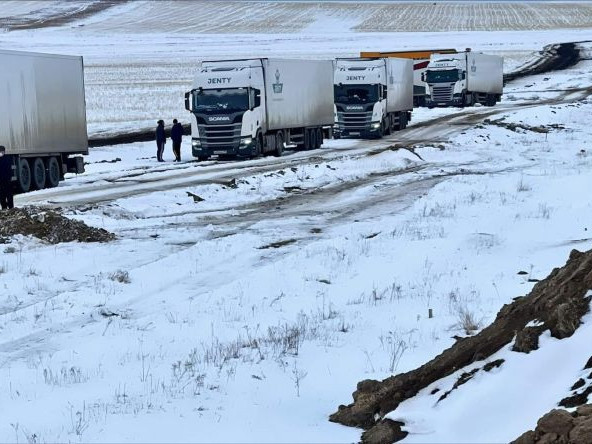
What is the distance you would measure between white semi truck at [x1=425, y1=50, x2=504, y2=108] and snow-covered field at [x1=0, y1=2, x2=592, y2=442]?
30700 mm

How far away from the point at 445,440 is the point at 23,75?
22.2 meters

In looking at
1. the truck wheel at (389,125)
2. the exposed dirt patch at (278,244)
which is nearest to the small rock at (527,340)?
the exposed dirt patch at (278,244)

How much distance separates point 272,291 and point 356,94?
1291 inches

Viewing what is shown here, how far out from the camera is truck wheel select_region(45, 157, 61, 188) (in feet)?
94.0

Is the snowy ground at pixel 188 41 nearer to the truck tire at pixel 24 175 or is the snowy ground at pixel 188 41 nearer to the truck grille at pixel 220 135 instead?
the truck grille at pixel 220 135

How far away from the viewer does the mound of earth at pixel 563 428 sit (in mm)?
5605

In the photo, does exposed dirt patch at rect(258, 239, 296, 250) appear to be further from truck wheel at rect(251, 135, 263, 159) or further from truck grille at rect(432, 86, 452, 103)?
truck grille at rect(432, 86, 452, 103)

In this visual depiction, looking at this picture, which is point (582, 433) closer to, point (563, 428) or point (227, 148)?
point (563, 428)

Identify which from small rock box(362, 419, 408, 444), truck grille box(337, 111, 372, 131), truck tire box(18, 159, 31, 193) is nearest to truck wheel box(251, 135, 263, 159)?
truck grille box(337, 111, 372, 131)

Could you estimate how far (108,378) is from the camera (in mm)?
9211

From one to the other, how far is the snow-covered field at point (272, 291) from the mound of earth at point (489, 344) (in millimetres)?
196

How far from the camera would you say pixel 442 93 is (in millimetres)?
65438

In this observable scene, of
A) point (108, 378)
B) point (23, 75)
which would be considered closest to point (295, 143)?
point (23, 75)

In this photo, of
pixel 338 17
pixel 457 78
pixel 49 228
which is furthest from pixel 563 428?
pixel 338 17
